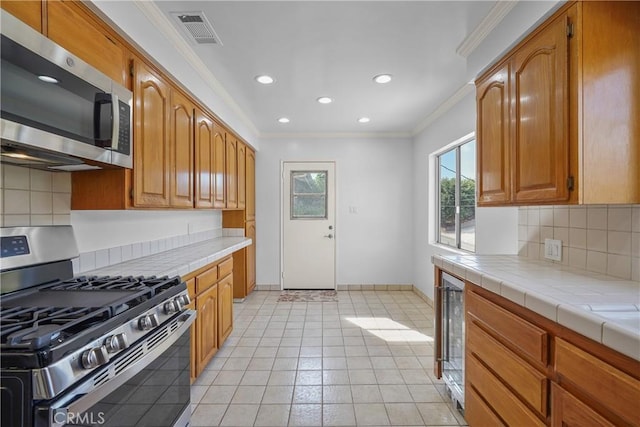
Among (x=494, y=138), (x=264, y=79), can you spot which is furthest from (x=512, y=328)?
(x=264, y=79)

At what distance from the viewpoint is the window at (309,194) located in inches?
193

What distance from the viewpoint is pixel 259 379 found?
92.9 inches

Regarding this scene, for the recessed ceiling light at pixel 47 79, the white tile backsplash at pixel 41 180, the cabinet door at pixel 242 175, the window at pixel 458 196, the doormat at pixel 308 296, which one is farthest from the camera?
the doormat at pixel 308 296

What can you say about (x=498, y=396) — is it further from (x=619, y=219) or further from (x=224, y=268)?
(x=224, y=268)

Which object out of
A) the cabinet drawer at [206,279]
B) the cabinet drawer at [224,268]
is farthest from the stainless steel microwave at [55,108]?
the cabinet drawer at [224,268]

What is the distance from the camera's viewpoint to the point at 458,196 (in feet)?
11.8

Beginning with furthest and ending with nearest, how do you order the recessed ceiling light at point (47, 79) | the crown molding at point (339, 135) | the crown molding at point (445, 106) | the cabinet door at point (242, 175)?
the crown molding at point (339, 135) → the cabinet door at point (242, 175) → the crown molding at point (445, 106) → the recessed ceiling light at point (47, 79)

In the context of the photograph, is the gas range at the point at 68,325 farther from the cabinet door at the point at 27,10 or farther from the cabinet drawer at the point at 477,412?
the cabinet drawer at the point at 477,412

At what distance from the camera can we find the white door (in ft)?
16.1

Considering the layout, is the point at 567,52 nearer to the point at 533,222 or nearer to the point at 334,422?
the point at 533,222

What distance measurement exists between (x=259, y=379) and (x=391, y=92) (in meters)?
2.83

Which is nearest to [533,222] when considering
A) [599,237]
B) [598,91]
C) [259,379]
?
[599,237]

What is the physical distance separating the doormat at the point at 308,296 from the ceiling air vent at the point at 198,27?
3313 millimetres

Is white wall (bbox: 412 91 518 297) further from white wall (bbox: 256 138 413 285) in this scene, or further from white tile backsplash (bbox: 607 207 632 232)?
white tile backsplash (bbox: 607 207 632 232)
